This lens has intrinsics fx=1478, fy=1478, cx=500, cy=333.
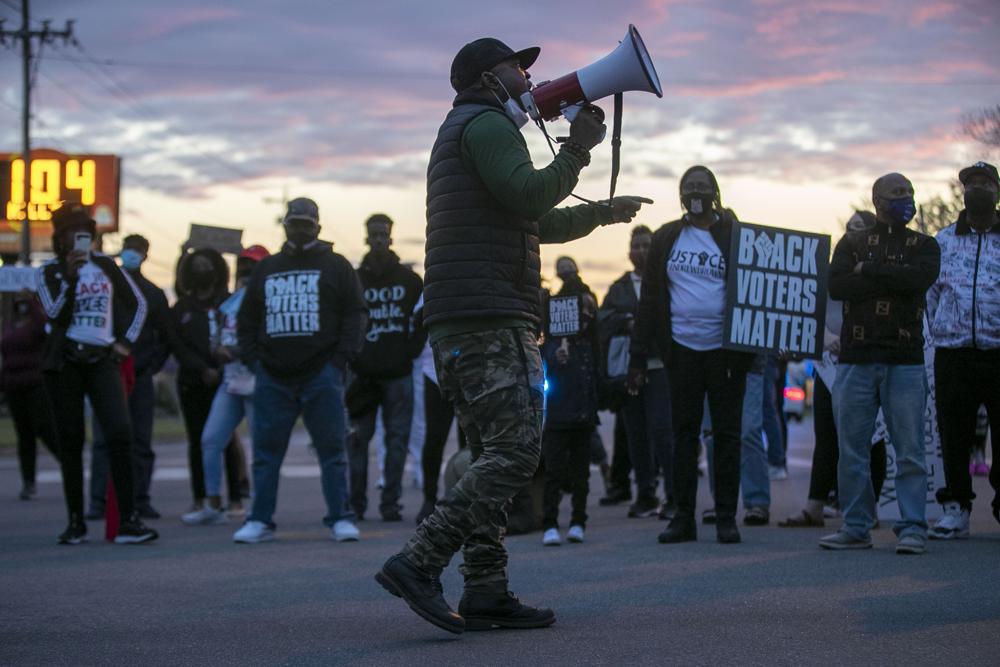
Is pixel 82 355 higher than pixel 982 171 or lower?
lower

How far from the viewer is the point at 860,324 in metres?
8.34

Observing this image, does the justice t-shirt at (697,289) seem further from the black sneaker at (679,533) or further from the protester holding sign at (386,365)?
the protester holding sign at (386,365)

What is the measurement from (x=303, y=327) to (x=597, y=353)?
6.49ft

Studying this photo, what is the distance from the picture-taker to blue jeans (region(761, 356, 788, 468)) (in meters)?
13.3

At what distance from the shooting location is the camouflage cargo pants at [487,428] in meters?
5.57

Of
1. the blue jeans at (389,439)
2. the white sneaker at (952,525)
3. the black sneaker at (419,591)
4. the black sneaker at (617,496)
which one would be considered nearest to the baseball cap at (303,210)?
the blue jeans at (389,439)

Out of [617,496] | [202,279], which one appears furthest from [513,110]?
[617,496]

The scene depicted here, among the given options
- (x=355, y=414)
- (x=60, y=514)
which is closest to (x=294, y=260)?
(x=355, y=414)

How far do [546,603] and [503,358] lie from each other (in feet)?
4.62

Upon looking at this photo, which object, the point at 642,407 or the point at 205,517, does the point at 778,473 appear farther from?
the point at 205,517

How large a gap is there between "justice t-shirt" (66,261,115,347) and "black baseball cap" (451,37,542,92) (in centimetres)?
421

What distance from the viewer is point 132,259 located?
39.8 feet

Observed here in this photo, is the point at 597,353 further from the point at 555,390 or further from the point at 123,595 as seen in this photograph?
the point at 123,595

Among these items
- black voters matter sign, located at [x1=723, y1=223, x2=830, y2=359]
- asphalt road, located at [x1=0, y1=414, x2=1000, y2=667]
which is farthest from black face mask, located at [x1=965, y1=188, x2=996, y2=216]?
asphalt road, located at [x1=0, y1=414, x2=1000, y2=667]
